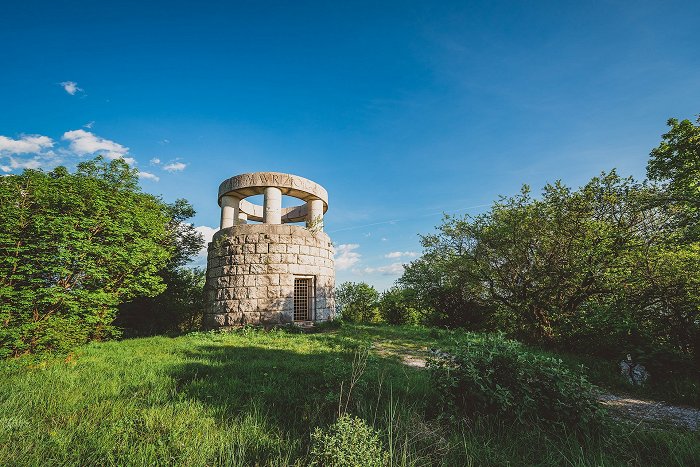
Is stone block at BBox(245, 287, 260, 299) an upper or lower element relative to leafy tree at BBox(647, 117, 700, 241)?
lower

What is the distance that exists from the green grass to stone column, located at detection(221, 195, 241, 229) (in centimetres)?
678

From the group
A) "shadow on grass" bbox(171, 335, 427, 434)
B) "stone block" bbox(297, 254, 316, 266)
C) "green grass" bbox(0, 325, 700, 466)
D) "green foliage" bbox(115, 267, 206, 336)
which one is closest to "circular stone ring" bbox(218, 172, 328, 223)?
"stone block" bbox(297, 254, 316, 266)

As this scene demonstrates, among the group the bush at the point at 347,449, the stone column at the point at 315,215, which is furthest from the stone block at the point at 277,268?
the bush at the point at 347,449

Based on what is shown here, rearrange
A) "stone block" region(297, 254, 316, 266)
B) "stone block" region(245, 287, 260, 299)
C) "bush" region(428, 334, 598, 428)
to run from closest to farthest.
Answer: "bush" region(428, 334, 598, 428) < "stone block" region(245, 287, 260, 299) < "stone block" region(297, 254, 316, 266)

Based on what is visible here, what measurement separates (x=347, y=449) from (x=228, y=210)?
1048cm

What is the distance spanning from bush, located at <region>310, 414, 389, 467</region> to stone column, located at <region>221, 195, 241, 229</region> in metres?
9.89

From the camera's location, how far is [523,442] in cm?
307

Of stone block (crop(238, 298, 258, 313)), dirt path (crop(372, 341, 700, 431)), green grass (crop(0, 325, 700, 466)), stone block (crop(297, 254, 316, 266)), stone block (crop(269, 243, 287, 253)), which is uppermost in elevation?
stone block (crop(269, 243, 287, 253))

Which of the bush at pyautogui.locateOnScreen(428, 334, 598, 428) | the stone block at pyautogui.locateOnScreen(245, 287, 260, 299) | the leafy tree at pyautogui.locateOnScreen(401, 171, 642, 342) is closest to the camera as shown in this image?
the bush at pyautogui.locateOnScreen(428, 334, 598, 428)

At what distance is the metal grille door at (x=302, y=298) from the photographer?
34.8ft

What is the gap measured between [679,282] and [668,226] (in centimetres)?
168

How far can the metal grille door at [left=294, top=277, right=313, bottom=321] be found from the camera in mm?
10617

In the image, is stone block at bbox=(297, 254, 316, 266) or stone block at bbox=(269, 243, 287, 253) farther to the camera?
stone block at bbox=(297, 254, 316, 266)

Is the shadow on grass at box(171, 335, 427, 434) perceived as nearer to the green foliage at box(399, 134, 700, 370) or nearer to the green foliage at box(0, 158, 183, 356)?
the green foliage at box(0, 158, 183, 356)
